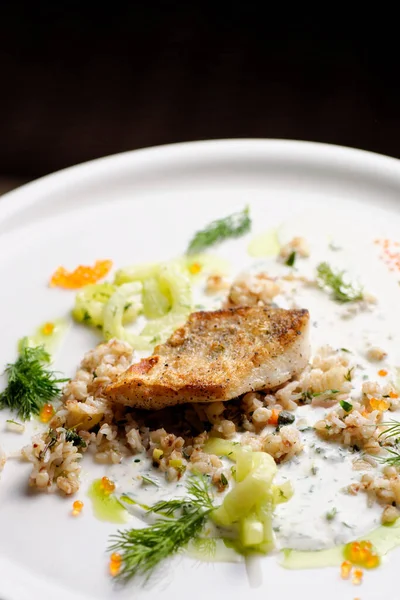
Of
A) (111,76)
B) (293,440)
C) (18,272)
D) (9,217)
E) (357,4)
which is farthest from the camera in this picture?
(111,76)

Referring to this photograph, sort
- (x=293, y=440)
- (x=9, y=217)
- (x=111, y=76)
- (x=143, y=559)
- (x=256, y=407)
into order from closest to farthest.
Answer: (x=143, y=559) < (x=293, y=440) < (x=256, y=407) < (x=9, y=217) < (x=111, y=76)

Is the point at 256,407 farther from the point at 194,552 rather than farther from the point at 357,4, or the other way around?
the point at 357,4

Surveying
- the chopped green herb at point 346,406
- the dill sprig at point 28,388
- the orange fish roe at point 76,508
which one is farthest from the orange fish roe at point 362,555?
the dill sprig at point 28,388

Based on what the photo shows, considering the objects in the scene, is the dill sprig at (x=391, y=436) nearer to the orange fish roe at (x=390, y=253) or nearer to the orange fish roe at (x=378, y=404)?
the orange fish roe at (x=378, y=404)

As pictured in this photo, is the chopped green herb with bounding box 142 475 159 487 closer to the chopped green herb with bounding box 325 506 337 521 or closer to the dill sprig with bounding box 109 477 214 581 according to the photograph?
the dill sprig with bounding box 109 477 214 581

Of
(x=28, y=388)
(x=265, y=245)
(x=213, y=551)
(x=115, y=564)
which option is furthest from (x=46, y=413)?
(x=265, y=245)

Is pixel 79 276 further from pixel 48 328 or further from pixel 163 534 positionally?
pixel 163 534

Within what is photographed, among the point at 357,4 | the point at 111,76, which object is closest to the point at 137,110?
the point at 111,76
